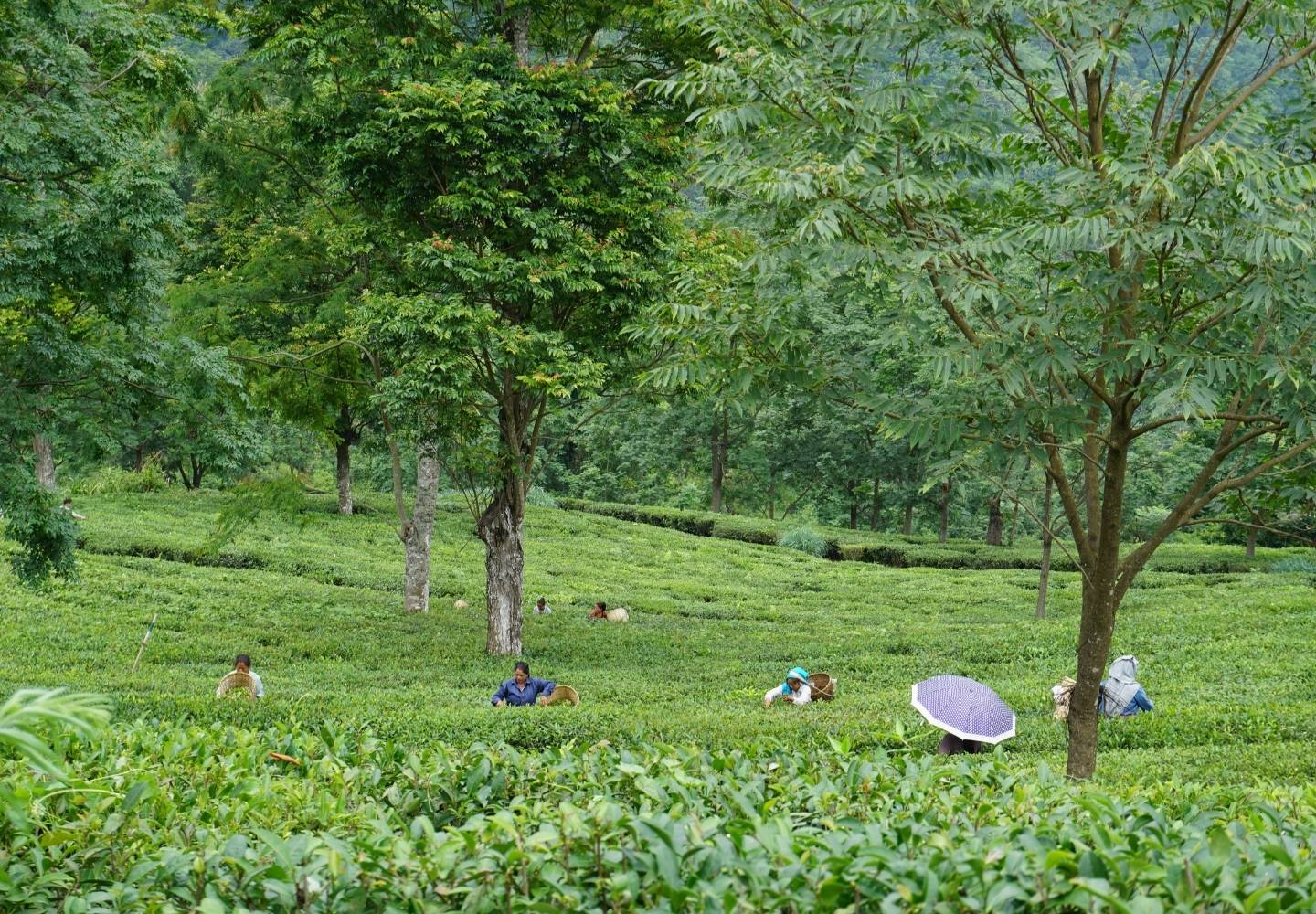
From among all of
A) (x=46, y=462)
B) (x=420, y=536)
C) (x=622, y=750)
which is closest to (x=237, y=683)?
(x=420, y=536)

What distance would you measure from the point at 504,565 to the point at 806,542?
20.4 meters

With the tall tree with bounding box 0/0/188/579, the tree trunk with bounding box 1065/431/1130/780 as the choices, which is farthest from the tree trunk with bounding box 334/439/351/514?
the tree trunk with bounding box 1065/431/1130/780

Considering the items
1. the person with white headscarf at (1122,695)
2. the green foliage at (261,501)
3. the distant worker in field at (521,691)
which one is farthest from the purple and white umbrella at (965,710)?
the green foliage at (261,501)

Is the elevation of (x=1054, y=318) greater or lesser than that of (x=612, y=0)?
lesser

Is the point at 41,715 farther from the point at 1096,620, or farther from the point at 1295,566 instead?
the point at 1295,566

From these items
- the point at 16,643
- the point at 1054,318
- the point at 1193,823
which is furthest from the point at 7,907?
the point at 16,643

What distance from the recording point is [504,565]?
1420 cm

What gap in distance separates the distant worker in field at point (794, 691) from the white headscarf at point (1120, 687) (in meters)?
2.93

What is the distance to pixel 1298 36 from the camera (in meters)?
6.46

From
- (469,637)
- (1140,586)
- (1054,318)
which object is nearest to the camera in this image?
(1054,318)

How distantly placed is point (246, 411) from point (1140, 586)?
2061 centimetres

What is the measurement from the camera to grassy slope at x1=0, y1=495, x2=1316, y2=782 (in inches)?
369

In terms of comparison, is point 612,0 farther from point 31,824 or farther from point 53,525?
point 31,824

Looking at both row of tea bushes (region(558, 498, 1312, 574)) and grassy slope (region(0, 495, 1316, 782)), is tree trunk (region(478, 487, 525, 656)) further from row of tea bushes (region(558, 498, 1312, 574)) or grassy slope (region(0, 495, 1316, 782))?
row of tea bushes (region(558, 498, 1312, 574))
